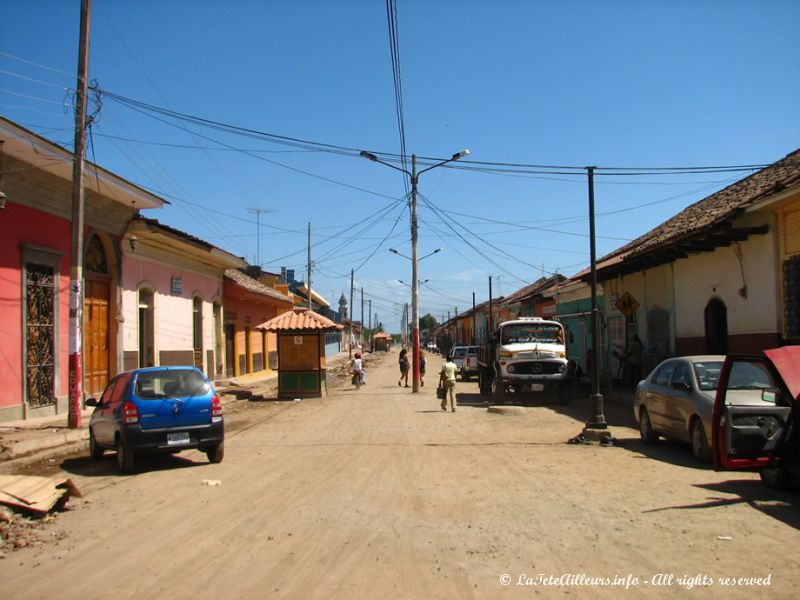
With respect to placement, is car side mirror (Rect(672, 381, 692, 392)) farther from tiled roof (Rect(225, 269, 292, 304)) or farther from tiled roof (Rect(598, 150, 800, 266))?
tiled roof (Rect(225, 269, 292, 304))

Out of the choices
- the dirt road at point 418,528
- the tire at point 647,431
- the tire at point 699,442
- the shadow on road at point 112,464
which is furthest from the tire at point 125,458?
the tire at point 647,431

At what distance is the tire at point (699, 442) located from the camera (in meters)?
10.4

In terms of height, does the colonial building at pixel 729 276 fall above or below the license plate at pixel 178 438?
above

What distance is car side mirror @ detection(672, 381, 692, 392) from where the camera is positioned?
11000 millimetres

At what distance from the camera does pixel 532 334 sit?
2220 cm

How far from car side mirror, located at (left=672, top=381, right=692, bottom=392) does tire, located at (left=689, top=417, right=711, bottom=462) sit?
0.52 metres

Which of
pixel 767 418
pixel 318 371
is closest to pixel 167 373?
pixel 767 418

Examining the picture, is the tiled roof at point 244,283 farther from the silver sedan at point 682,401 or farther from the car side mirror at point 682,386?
the car side mirror at point 682,386

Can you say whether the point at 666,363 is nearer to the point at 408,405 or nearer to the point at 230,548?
the point at 230,548

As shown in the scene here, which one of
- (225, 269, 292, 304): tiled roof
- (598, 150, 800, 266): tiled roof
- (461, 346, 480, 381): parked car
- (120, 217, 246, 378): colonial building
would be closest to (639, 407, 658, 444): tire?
(598, 150, 800, 266): tiled roof

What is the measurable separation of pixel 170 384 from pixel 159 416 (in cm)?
65

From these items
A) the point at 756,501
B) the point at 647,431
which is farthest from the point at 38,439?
the point at 756,501

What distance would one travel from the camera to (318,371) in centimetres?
2642

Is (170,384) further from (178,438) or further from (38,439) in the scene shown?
(38,439)
